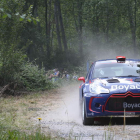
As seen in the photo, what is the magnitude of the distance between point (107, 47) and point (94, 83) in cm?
4872

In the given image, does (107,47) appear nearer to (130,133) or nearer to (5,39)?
(5,39)

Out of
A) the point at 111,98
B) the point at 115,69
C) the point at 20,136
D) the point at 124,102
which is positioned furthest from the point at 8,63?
the point at 20,136

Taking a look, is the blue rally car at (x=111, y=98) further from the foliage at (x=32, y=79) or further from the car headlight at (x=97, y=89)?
the foliage at (x=32, y=79)

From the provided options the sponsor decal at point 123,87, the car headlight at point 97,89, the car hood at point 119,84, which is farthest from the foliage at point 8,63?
the sponsor decal at point 123,87

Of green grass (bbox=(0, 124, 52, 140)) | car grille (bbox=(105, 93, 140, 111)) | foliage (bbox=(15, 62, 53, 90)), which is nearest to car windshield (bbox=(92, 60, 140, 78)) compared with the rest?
car grille (bbox=(105, 93, 140, 111))

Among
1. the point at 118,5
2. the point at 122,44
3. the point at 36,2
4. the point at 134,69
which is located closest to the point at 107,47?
the point at 122,44

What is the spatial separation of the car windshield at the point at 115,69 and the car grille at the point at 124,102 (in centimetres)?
130

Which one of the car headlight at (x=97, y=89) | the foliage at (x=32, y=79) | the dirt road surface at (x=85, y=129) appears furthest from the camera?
the foliage at (x=32, y=79)

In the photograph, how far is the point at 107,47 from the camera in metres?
55.9

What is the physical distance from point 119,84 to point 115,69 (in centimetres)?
138

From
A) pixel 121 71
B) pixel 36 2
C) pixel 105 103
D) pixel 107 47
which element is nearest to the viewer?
pixel 105 103

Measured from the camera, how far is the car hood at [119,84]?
7.08m

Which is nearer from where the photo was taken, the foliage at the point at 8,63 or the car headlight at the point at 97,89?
the car headlight at the point at 97,89

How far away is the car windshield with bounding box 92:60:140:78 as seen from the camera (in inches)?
330
